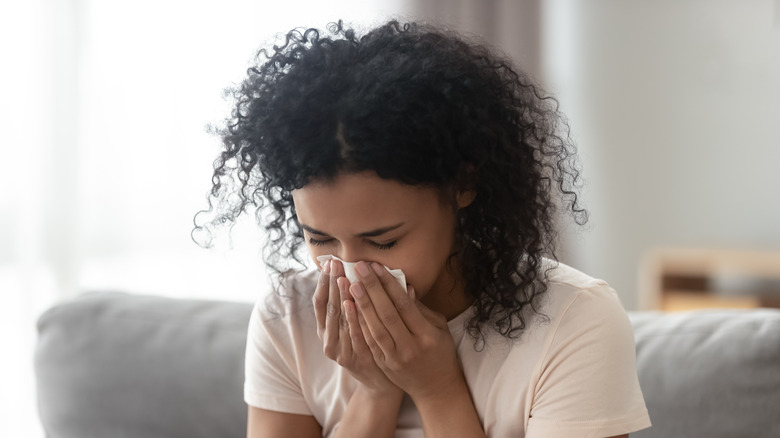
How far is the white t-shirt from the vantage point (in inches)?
46.8

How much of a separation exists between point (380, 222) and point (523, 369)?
0.34 meters

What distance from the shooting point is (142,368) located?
65.0 inches

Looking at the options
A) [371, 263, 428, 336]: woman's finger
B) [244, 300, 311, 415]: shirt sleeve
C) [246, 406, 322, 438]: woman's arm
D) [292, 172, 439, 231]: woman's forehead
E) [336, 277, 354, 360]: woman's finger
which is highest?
[292, 172, 439, 231]: woman's forehead

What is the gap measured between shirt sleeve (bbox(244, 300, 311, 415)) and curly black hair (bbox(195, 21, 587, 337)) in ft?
0.74

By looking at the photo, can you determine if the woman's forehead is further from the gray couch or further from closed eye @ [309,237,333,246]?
the gray couch

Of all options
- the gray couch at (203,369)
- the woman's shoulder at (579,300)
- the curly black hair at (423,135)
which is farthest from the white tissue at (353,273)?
the gray couch at (203,369)

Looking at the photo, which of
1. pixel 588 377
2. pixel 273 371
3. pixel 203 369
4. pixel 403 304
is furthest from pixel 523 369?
pixel 203 369

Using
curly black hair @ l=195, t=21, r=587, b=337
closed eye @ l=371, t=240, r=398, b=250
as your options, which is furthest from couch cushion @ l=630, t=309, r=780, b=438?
closed eye @ l=371, t=240, r=398, b=250

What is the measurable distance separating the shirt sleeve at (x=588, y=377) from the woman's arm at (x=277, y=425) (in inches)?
16.3

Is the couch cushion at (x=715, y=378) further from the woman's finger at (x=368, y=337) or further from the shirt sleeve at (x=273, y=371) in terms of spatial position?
the shirt sleeve at (x=273, y=371)

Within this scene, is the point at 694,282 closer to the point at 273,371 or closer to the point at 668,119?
the point at 668,119

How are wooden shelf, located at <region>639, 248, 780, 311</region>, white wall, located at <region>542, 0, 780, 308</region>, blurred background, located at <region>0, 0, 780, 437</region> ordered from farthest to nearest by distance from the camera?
white wall, located at <region>542, 0, 780, 308</region> → wooden shelf, located at <region>639, 248, 780, 311</region> → blurred background, located at <region>0, 0, 780, 437</region>

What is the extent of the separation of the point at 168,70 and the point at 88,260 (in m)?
0.78

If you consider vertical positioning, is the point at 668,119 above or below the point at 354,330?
above
